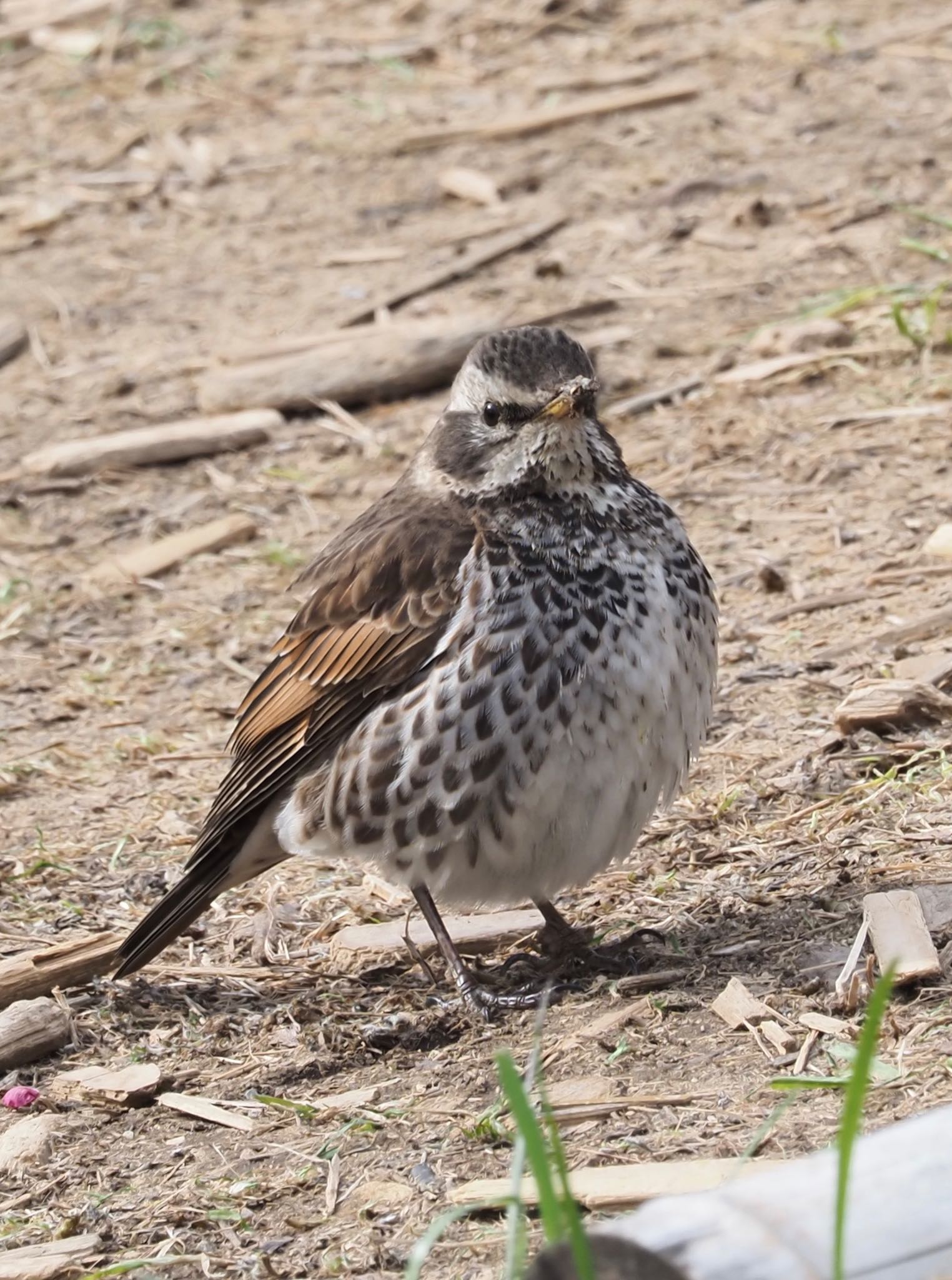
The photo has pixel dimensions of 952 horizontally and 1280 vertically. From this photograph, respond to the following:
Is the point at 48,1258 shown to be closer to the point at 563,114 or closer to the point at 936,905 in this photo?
the point at 936,905

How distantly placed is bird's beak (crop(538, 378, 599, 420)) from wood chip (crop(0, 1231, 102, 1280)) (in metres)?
2.24

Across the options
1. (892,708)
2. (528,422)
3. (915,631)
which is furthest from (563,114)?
(528,422)

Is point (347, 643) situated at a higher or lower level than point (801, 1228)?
lower

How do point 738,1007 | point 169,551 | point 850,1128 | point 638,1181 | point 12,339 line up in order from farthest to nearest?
point 12,339 → point 169,551 → point 738,1007 → point 638,1181 → point 850,1128

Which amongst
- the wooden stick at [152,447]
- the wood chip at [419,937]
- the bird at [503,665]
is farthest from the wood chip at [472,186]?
the wood chip at [419,937]

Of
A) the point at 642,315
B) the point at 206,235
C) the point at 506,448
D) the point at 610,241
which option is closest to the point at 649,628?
the point at 506,448

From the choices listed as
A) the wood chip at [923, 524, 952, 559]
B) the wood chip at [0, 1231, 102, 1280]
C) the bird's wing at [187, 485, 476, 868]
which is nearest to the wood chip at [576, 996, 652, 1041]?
the bird's wing at [187, 485, 476, 868]

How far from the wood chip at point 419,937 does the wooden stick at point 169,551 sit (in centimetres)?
290

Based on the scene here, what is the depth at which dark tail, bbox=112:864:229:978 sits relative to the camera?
5.45 metres

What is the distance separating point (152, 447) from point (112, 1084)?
467cm

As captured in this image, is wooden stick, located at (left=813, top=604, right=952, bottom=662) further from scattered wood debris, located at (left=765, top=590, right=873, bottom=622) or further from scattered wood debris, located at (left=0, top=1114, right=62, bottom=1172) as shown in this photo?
scattered wood debris, located at (left=0, top=1114, right=62, bottom=1172)

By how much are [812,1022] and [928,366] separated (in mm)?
4403

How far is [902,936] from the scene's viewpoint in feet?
15.4

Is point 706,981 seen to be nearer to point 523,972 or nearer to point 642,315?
point 523,972
